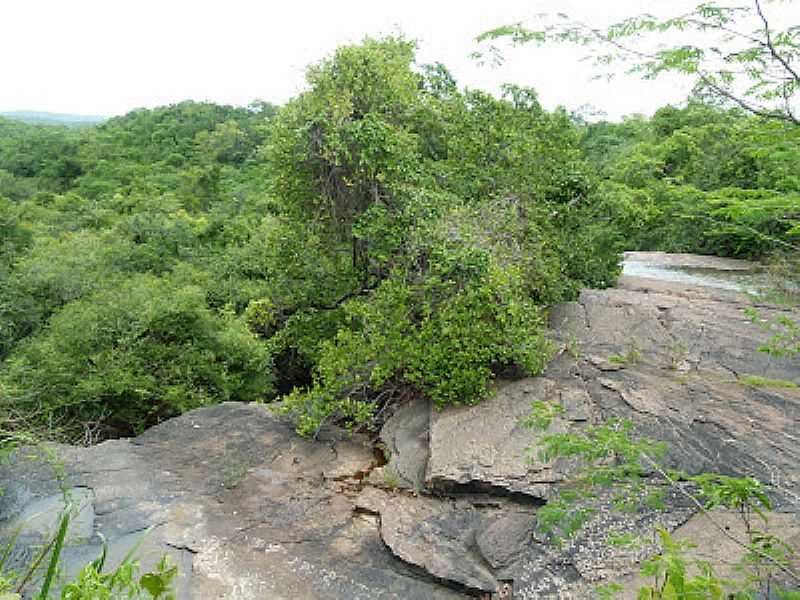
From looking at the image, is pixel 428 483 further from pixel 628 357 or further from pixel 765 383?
pixel 765 383

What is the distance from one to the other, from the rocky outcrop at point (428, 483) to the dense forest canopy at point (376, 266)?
526 mm

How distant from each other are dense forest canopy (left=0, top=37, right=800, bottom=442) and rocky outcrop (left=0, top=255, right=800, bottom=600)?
0.53 metres

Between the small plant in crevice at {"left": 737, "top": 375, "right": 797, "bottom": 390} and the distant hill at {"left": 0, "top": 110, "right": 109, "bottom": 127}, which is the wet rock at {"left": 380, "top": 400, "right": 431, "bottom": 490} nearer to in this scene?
the small plant in crevice at {"left": 737, "top": 375, "right": 797, "bottom": 390}

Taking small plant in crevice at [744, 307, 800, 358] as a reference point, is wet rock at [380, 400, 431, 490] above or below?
below

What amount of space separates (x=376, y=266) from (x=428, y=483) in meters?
3.10

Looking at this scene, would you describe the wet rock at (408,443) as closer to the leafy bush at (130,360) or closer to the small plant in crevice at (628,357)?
the small plant in crevice at (628,357)

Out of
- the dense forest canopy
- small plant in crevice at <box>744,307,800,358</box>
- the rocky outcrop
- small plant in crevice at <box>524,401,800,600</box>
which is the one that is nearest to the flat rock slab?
the rocky outcrop

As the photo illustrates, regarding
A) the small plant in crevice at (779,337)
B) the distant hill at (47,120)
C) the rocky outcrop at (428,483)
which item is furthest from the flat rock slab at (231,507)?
the distant hill at (47,120)

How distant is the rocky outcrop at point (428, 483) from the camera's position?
424cm

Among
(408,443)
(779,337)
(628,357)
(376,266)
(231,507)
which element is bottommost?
(231,507)

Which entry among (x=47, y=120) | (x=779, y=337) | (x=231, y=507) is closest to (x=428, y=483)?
(x=231, y=507)

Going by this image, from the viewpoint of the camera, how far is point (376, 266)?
293 inches

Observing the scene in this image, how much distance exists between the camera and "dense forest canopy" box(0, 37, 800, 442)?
584 cm

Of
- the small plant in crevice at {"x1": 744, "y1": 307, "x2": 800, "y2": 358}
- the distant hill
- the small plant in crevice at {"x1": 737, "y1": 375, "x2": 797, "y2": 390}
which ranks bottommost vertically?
the small plant in crevice at {"x1": 737, "y1": 375, "x2": 797, "y2": 390}
